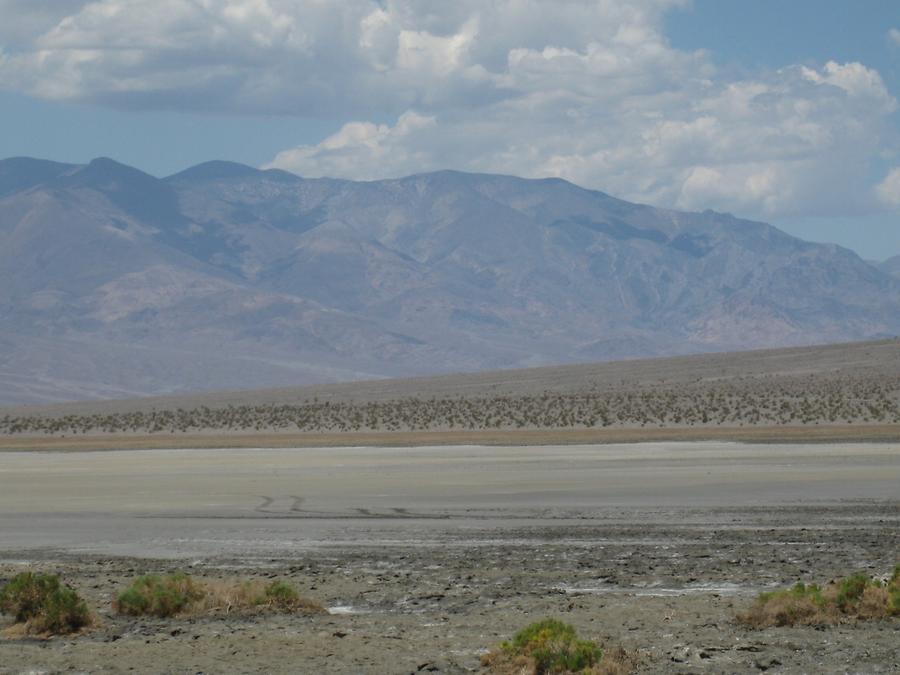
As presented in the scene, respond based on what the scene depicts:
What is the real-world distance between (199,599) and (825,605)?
5.77m

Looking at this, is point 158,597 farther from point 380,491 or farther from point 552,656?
point 380,491

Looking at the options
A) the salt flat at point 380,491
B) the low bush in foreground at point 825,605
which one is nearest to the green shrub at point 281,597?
the low bush in foreground at point 825,605

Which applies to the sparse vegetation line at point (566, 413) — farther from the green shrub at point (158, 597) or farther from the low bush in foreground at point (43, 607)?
the low bush in foreground at point (43, 607)

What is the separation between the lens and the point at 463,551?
18.7m

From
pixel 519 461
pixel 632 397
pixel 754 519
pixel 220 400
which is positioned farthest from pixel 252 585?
pixel 220 400

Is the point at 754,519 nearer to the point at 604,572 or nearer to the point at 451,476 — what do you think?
the point at 604,572

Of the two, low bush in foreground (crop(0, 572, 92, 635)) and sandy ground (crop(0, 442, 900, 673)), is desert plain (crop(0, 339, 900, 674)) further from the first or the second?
low bush in foreground (crop(0, 572, 92, 635))

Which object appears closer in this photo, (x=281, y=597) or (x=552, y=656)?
(x=552, y=656)

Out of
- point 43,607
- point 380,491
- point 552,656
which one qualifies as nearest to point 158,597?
point 43,607

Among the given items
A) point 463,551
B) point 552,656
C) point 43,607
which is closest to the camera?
point 552,656

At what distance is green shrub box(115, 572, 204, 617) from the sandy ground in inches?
9.0

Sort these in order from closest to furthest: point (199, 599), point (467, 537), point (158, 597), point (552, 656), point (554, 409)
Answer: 1. point (552, 656)
2. point (158, 597)
3. point (199, 599)
4. point (467, 537)
5. point (554, 409)

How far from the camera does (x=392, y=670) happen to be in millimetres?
11352

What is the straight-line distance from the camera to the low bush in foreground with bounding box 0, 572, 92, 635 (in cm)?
1298
